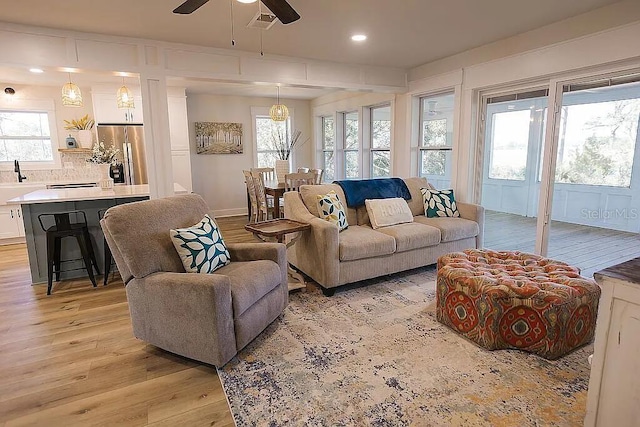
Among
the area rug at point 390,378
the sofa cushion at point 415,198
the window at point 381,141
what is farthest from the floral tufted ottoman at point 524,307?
the window at point 381,141

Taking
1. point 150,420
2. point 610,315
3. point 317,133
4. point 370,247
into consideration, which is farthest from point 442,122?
point 150,420

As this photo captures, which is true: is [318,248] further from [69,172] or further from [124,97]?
[69,172]

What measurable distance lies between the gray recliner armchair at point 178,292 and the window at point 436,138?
344 centimetres

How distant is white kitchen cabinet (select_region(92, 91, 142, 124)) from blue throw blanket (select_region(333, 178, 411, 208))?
12.7 feet

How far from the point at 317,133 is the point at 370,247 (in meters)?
5.08

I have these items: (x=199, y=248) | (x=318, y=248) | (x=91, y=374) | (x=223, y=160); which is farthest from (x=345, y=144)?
(x=91, y=374)

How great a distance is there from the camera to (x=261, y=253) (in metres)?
2.73

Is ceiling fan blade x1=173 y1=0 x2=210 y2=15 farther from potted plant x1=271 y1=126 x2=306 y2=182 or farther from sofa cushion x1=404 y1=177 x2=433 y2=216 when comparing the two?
potted plant x1=271 y1=126 x2=306 y2=182

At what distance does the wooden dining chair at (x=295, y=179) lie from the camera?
5305 mm

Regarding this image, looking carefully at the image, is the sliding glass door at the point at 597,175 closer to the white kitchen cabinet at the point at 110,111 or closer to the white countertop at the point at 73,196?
the white countertop at the point at 73,196

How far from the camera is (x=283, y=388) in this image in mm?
1992

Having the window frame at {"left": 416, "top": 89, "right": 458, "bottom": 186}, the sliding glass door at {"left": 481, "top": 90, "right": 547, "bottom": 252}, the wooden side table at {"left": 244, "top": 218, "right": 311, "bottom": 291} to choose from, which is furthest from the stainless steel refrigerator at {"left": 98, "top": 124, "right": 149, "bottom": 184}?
the sliding glass door at {"left": 481, "top": 90, "right": 547, "bottom": 252}

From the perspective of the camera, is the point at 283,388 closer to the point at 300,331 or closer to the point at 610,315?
the point at 300,331

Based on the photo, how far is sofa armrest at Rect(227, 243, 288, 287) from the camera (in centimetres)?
271
